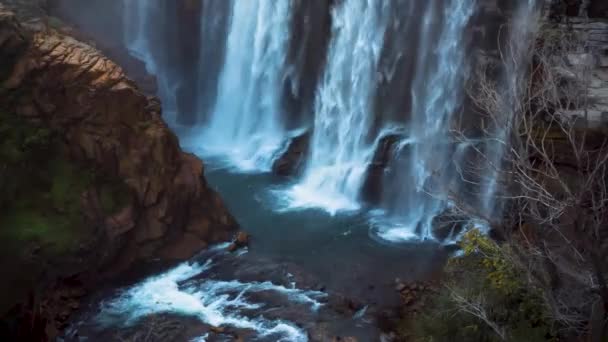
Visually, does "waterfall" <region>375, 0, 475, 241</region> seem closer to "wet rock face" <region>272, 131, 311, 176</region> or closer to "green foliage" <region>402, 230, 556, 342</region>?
"wet rock face" <region>272, 131, 311, 176</region>

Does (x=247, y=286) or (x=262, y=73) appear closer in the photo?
(x=247, y=286)

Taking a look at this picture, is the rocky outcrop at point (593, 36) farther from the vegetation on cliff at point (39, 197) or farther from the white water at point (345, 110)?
the vegetation on cliff at point (39, 197)

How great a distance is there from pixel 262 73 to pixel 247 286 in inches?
482

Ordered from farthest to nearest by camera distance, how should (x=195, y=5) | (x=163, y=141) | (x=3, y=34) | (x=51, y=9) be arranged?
1. (x=195, y=5)
2. (x=51, y=9)
3. (x=163, y=141)
4. (x=3, y=34)

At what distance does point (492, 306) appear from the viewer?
36.7 feet

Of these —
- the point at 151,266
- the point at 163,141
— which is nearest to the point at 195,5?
the point at 163,141

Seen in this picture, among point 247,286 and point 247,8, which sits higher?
point 247,8

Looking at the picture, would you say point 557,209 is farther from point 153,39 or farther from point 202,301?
point 153,39

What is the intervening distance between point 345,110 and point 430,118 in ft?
11.9

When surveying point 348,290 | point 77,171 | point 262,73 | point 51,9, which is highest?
point 51,9

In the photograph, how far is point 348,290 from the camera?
53.6 feet

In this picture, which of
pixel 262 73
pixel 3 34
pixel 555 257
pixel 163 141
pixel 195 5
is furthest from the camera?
pixel 195 5

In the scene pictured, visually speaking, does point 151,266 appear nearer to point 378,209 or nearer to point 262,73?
point 378,209

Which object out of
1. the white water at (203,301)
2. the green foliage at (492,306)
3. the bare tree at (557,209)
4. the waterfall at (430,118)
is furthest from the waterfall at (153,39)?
the bare tree at (557,209)
